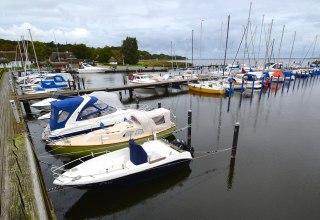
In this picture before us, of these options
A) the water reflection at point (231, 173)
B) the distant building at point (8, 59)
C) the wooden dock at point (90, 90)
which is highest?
the distant building at point (8, 59)

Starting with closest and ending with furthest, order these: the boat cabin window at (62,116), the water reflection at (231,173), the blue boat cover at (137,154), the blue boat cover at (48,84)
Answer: the blue boat cover at (137,154), the water reflection at (231,173), the boat cabin window at (62,116), the blue boat cover at (48,84)

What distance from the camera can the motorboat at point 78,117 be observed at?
1371 cm

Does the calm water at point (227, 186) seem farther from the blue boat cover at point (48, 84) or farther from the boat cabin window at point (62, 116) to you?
the blue boat cover at point (48, 84)

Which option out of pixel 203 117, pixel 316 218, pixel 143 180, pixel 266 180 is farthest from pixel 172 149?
pixel 203 117

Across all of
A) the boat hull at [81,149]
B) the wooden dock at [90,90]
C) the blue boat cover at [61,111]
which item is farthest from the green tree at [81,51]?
the boat hull at [81,149]

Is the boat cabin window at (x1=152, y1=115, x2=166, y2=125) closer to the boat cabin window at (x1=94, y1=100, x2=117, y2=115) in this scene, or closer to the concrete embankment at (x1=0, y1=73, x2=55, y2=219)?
the boat cabin window at (x1=94, y1=100, x2=117, y2=115)

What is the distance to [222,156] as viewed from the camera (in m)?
13.9

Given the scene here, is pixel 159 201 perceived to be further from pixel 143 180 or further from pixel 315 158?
pixel 315 158

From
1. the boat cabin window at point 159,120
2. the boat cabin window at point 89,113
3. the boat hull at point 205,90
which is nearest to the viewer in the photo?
the boat cabin window at point 89,113

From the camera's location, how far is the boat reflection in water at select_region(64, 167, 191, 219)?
9.25 m

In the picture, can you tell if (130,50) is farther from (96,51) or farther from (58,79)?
(58,79)

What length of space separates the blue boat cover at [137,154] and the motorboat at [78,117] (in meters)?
5.25

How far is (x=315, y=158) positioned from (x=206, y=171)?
7871 mm

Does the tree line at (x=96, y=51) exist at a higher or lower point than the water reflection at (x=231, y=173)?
higher
